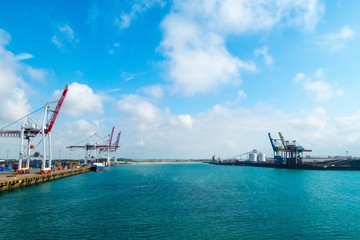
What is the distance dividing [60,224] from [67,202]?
54.0 ft

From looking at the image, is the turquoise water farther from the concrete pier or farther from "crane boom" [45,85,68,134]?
"crane boom" [45,85,68,134]

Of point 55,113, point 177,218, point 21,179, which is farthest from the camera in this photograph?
point 55,113

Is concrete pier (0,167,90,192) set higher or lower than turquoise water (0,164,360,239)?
higher

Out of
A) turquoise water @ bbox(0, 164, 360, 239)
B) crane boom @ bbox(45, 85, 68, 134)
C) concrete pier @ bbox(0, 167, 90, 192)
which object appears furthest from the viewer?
crane boom @ bbox(45, 85, 68, 134)

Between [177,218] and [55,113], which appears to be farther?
[55,113]

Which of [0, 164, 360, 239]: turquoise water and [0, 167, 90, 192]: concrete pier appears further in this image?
[0, 167, 90, 192]: concrete pier

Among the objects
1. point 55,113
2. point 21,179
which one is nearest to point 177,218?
point 21,179

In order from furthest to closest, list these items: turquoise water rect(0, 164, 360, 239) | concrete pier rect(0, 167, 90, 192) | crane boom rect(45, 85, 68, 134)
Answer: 1. crane boom rect(45, 85, 68, 134)
2. concrete pier rect(0, 167, 90, 192)
3. turquoise water rect(0, 164, 360, 239)

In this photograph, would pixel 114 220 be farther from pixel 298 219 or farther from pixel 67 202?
pixel 298 219

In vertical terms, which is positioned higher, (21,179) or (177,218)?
(21,179)

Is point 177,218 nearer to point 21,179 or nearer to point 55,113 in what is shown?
point 21,179

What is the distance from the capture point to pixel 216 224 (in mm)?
32969

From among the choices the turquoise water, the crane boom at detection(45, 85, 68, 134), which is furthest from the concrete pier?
the crane boom at detection(45, 85, 68, 134)

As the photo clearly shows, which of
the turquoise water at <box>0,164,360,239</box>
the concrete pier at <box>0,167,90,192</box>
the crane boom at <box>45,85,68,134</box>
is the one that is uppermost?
the crane boom at <box>45,85,68,134</box>
